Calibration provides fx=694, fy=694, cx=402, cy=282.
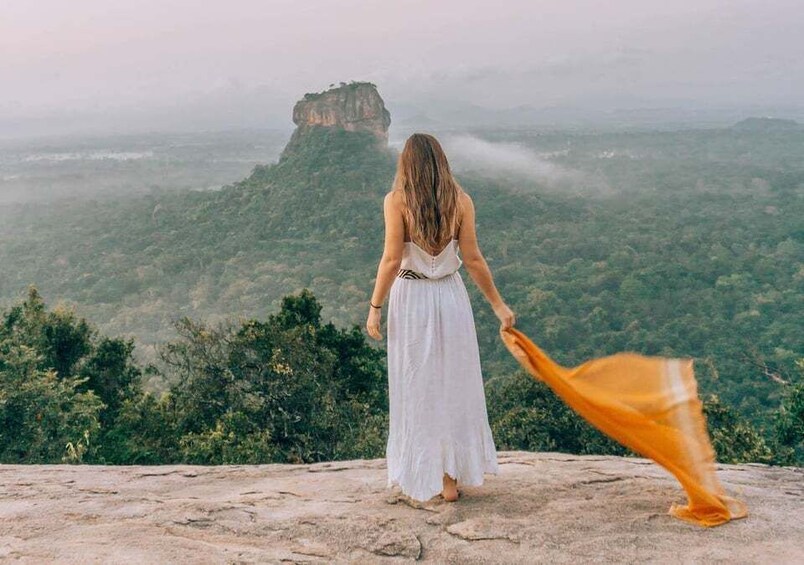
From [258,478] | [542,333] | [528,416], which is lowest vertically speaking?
[542,333]

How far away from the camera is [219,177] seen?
95.2 meters

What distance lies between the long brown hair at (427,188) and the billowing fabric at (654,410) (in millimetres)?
908

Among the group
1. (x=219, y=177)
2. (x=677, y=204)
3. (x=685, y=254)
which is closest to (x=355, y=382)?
(x=685, y=254)

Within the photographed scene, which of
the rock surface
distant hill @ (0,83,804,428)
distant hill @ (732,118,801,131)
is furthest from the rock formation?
distant hill @ (732,118,801,131)

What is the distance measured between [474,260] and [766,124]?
150339mm

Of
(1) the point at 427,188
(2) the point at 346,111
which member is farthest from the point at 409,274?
(2) the point at 346,111

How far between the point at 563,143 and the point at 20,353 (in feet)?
396

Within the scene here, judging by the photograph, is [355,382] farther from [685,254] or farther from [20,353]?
[685,254]

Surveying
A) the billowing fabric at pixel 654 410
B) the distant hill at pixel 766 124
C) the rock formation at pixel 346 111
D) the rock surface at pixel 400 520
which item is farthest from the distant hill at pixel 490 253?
the distant hill at pixel 766 124

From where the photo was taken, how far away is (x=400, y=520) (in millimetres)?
4355

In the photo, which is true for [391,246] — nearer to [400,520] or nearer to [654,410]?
[400,520]

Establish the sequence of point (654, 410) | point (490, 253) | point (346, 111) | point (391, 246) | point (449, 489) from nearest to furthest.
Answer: point (391, 246), point (654, 410), point (449, 489), point (490, 253), point (346, 111)

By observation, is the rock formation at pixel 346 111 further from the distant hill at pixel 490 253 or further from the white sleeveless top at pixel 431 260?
the white sleeveless top at pixel 431 260

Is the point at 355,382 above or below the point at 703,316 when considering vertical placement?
above
